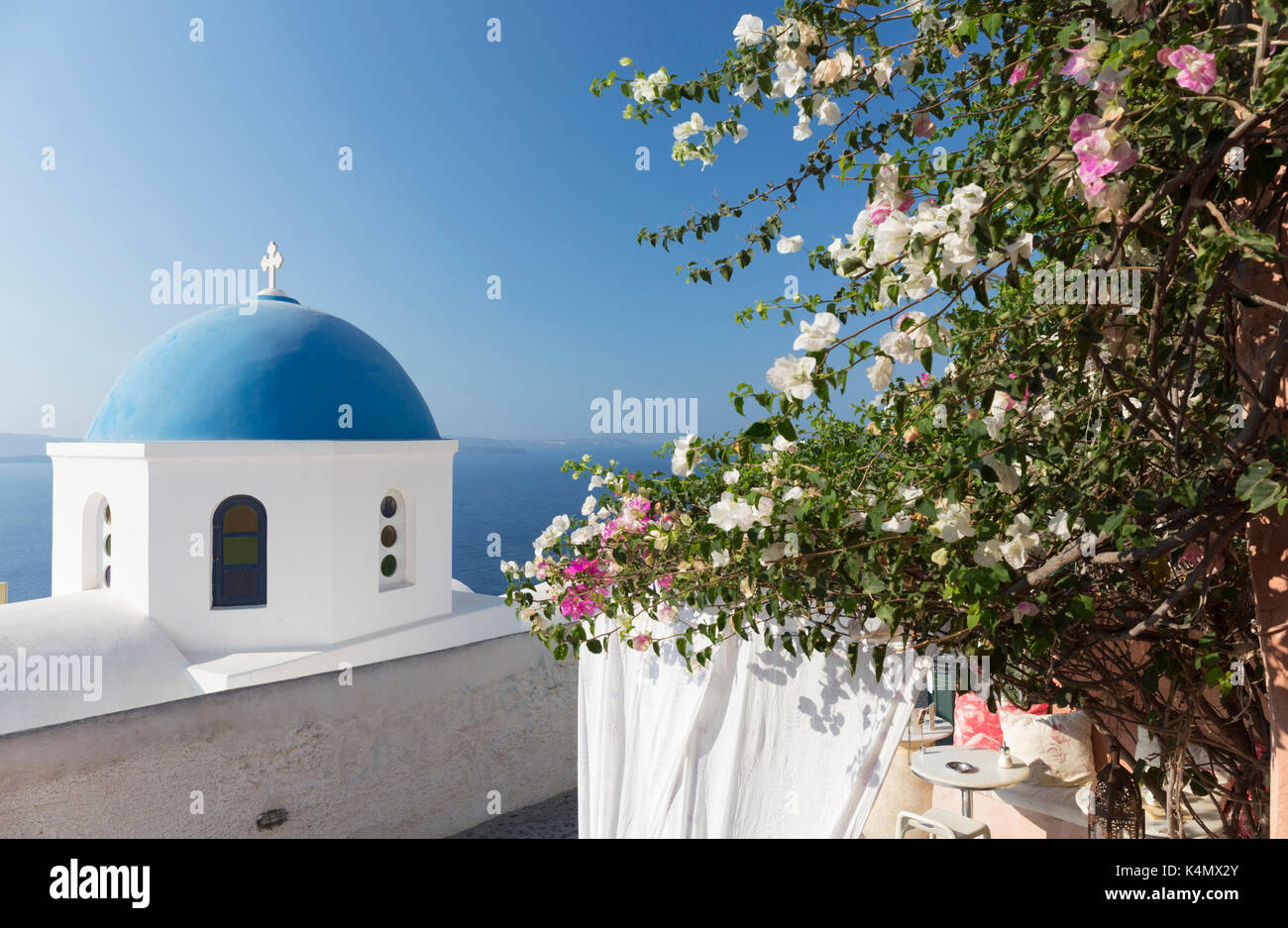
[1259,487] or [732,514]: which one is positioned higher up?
[1259,487]

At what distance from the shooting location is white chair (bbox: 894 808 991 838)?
424 centimetres

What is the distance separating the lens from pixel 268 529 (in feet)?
27.3

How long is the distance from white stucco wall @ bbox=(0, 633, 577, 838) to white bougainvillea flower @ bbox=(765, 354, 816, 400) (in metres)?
5.80

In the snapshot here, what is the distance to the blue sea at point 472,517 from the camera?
205 ft

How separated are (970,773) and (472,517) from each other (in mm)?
87957

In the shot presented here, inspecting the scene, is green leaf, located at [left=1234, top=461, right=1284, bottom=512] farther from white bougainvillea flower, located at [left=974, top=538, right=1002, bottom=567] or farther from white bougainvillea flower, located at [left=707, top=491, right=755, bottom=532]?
white bougainvillea flower, located at [left=707, top=491, right=755, bottom=532]

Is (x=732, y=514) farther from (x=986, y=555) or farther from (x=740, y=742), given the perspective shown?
(x=740, y=742)

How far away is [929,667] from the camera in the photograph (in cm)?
295

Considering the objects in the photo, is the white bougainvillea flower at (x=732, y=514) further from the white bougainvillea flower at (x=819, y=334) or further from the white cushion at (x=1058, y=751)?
the white cushion at (x=1058, y=751)

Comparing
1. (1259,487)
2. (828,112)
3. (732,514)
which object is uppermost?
(828,112)

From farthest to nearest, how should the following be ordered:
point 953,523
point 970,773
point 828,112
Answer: point 970,773
point 828,112
point 953,523

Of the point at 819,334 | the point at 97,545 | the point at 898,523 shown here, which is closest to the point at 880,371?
the point at 819,334

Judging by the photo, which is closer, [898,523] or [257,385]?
[898,523]
